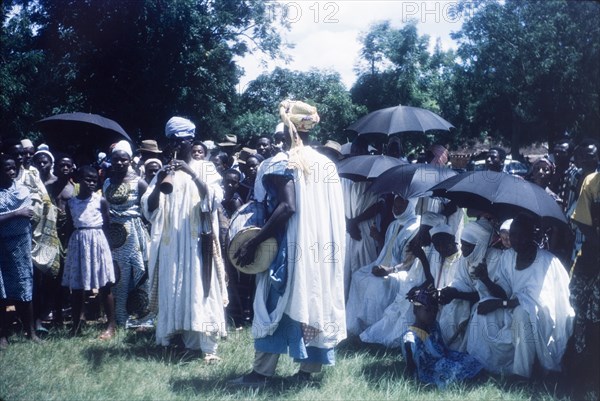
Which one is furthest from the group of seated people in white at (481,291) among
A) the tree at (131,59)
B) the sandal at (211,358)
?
the tree at (131,59)

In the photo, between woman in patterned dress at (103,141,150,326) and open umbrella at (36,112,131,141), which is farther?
open umbrella at (36,112,131,141)

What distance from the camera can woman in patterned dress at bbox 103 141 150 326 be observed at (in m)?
6.96

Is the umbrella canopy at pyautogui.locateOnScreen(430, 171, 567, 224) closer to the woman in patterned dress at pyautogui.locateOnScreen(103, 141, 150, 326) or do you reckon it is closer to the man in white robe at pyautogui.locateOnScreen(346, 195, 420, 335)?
Answer: the man in white robe at pyautogui.locateOnScreen(346, 195, 420, 335)

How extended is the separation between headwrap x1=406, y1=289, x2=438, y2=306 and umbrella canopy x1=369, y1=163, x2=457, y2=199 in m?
1.11

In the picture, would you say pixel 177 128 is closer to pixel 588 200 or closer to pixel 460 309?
pixel 460 309

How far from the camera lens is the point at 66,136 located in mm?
9484

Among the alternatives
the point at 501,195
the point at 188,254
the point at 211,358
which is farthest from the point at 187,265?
the point at 501,195

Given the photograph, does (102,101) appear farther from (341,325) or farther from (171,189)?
(341,325)

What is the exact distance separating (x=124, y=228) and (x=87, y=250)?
602 mm

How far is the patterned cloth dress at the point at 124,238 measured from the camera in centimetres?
698

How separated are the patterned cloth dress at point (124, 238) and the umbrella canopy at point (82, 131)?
5.64 feet

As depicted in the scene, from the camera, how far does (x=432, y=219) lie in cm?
660

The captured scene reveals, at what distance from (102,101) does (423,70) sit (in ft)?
73.6

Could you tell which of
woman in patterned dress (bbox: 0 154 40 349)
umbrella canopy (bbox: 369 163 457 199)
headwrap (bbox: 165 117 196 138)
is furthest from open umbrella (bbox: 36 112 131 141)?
umbrella canopy (bbox: 369 163 457 199)
